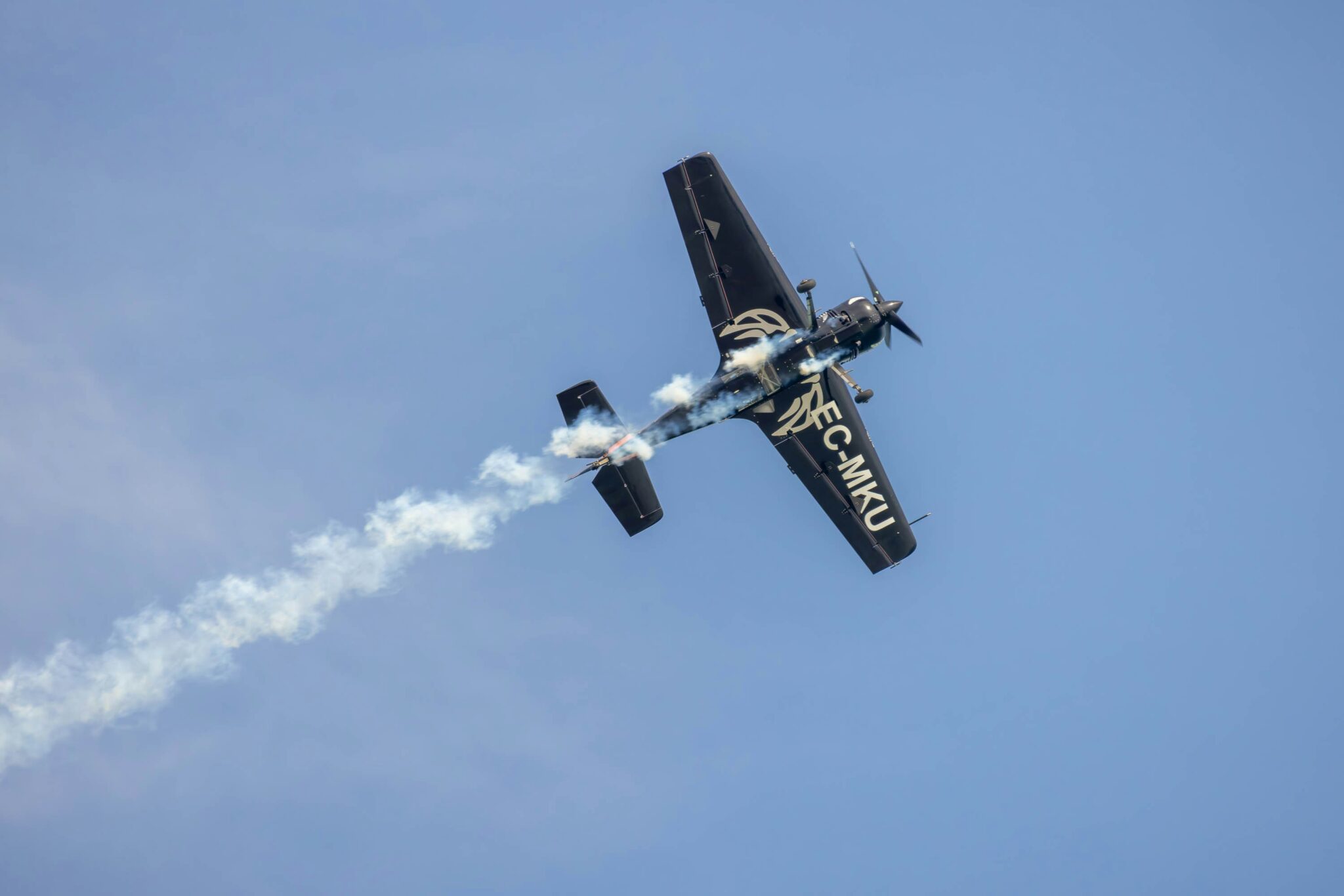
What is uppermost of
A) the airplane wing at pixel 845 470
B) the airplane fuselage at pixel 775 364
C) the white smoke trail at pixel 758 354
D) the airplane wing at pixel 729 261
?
the airplane wing at pixel 729 261

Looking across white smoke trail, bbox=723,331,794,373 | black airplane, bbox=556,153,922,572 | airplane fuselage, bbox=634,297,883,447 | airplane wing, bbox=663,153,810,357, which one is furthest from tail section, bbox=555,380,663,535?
airplane wing, bbox=663,153,810,357

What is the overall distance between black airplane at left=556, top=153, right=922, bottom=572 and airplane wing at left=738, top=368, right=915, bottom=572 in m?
0.05

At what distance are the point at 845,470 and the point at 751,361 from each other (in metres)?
5.45

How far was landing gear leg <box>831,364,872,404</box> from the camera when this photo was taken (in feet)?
145

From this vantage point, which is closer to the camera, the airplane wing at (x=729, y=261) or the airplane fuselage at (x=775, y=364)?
the airplane fuselage at (x=775, y=364)

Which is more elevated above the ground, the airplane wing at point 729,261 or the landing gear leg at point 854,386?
the airplane wing at point 729,261

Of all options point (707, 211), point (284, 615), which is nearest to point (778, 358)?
point (707, 211)

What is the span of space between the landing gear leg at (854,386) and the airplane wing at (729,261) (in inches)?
70.4

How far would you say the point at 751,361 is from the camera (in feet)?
146

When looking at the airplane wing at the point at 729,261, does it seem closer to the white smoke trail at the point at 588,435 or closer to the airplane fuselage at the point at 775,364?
the airplane fuselage at the point at 775,364

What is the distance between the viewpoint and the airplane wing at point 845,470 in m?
46.2

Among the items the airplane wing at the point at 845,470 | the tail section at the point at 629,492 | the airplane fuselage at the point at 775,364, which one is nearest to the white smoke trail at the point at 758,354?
the airplane fuselage at the point at 775,364

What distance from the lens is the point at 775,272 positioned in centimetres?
4459

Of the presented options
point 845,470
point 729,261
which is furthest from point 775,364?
point 845,470
